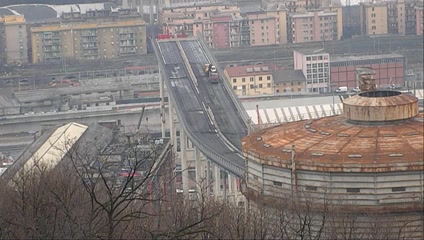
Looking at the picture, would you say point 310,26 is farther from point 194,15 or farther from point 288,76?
point 288,76

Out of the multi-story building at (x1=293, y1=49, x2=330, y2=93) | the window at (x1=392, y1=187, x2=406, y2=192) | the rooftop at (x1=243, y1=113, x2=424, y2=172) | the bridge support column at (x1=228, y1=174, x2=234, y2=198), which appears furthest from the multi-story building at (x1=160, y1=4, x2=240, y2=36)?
the window at (x1=392, y1=187, x2=406, y2=192)

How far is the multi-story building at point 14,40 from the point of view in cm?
4881

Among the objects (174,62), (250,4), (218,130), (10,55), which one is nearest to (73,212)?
(218,130)

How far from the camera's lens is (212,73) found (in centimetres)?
2884

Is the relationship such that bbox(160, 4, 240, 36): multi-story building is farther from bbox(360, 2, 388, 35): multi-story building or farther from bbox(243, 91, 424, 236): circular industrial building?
bbox(243, 91, 424, 236): circular industrial building

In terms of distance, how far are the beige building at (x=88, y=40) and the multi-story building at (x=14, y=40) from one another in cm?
51

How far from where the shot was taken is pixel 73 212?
11.4 metres

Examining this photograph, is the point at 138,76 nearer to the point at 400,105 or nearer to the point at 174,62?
the point at 174,62

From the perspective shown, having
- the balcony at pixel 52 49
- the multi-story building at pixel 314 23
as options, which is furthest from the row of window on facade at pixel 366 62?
the balcony at pixel 52 49

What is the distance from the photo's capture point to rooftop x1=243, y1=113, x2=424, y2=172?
465 inches

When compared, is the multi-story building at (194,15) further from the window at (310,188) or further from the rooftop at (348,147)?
the window at (310,188)

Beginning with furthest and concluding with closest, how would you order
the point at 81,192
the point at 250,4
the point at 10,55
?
1. the point at 250,4
2. the point at 10,55
3. the point at 81,192

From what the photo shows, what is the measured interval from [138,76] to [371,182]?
3194cm

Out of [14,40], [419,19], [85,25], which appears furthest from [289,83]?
[419,19]
